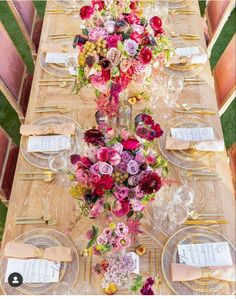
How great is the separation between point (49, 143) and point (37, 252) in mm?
652

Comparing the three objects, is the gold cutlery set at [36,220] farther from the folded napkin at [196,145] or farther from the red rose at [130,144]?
the folded napkin at [196,145]

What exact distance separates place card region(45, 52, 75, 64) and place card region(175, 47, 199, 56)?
78 centimetres

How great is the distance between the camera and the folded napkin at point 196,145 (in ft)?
6.70

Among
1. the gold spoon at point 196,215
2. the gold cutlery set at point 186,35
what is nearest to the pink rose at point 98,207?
the gold spoon at point 196,215

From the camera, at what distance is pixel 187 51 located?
249cm

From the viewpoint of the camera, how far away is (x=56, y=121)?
220 cm

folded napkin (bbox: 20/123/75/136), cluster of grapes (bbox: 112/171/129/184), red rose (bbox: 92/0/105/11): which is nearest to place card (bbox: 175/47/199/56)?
red rose (bbox: 92/0/105/11)

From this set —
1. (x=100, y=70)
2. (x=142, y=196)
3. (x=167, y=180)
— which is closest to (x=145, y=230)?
(x=167, y=180)

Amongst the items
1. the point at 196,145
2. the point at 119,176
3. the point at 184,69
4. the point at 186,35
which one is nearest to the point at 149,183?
the point at 119,176

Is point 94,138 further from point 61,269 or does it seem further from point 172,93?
point 172,93

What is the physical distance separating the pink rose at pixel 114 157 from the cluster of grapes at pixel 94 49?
56 centimetres

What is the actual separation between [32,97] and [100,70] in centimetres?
76

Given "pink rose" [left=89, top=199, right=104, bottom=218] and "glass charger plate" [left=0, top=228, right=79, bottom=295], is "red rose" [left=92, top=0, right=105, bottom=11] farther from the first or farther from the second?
"glass charger plate" [left=0, top=228, right=79, bottom=295]

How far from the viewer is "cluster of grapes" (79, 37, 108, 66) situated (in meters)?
1.75
